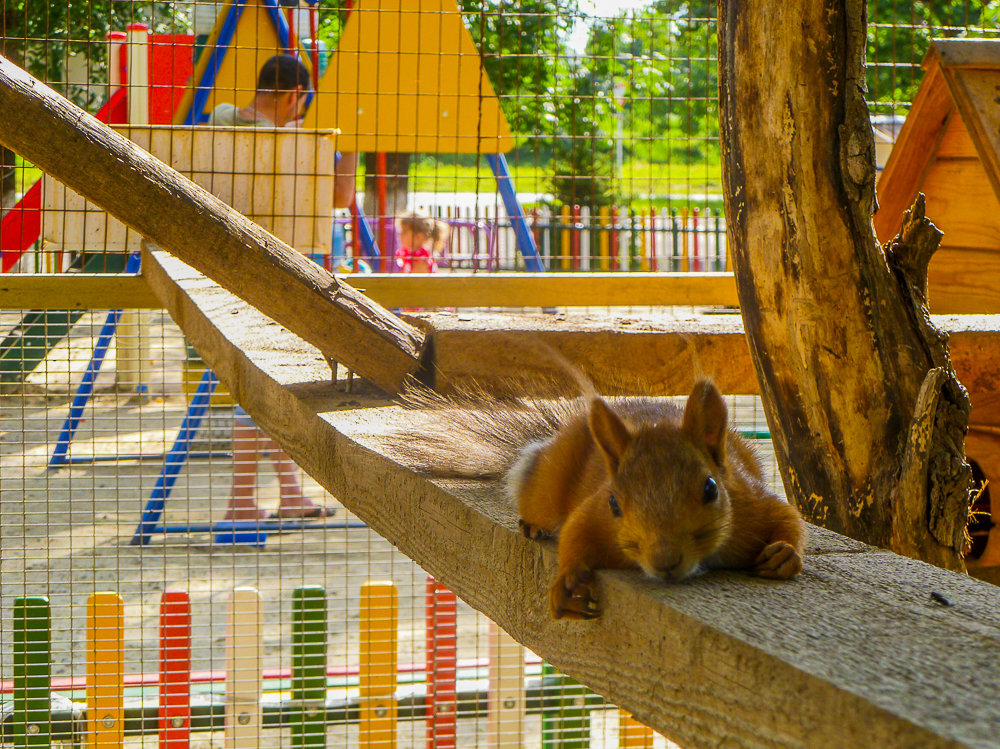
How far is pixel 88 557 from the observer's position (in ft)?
14.9

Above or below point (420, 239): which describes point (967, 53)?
above

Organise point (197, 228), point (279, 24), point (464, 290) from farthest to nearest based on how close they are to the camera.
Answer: point (279, 24), point (464, 290), point (197, 228)

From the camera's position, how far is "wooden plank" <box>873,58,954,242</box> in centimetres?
290

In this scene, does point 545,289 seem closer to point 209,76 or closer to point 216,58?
point 216,58

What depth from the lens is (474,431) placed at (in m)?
1.55

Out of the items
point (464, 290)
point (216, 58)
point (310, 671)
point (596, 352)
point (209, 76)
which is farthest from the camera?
point (209, 76)

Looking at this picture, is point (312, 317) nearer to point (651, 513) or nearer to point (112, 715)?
point (651, 513)

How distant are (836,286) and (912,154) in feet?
5.02

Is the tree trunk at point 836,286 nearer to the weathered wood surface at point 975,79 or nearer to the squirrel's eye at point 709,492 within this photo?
the squirrel's eye at point 709,492

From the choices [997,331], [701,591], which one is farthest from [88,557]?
[701,591]

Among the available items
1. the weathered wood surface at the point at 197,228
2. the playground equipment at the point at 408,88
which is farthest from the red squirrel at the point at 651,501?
the playground equipment at the point at 408,88

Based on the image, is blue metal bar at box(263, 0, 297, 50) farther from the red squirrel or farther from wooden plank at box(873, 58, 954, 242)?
the red squirrel

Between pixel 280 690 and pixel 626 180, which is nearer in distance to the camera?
pixel 280 690

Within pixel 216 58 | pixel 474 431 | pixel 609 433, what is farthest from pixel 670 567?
pixel 216 58
